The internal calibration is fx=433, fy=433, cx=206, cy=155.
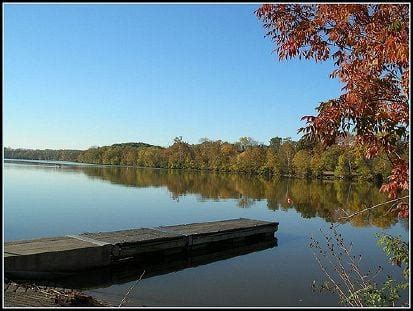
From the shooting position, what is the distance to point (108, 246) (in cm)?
1442

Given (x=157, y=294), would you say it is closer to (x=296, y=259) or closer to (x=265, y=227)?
(x=296, y=259)

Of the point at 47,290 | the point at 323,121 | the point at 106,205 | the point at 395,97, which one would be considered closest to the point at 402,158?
the point at 395,97

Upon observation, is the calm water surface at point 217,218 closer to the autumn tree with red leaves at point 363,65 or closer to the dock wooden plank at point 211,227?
the dock wooden plank at point 211,227

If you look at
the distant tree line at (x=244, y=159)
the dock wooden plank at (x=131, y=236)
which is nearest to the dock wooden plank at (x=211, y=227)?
the dock wooden plank at (x=131, y=236)

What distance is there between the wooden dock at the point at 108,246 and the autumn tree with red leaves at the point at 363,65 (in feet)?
32.6

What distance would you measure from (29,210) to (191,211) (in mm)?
10076

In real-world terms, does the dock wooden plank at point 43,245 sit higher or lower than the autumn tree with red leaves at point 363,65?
lower

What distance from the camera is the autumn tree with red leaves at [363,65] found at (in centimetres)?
426

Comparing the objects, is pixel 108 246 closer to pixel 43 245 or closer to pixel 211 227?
pixel 43 245

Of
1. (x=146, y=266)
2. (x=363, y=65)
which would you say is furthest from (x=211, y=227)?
(x=363, y=65)

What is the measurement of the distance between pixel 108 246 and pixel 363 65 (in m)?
11.5

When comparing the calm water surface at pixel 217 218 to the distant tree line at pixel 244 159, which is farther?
the distant tree line at pixel 244 159

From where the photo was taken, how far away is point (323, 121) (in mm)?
4246

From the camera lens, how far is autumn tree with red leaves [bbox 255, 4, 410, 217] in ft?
14.0
